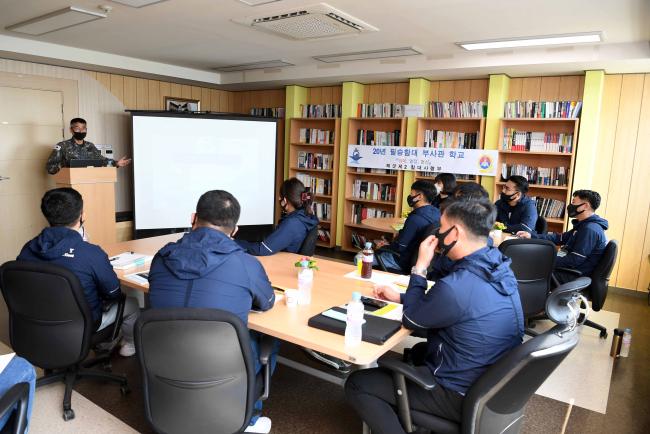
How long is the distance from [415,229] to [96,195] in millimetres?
3736

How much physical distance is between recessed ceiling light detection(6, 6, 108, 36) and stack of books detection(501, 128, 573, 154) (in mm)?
4767

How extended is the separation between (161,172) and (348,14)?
11.8 ft

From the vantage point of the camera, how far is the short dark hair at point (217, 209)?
2.16 metres

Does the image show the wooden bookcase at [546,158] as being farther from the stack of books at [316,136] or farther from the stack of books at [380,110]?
the stack of books at [316,136]

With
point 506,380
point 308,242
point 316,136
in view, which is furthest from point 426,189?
point 316,136

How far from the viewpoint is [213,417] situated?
1959mm

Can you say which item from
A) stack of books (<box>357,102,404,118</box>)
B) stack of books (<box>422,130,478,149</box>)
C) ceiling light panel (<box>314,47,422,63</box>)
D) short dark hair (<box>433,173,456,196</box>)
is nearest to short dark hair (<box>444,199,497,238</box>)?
short dark hair (<box>433,173,456,196</box>)

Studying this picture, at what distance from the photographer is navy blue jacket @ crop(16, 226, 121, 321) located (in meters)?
2.54

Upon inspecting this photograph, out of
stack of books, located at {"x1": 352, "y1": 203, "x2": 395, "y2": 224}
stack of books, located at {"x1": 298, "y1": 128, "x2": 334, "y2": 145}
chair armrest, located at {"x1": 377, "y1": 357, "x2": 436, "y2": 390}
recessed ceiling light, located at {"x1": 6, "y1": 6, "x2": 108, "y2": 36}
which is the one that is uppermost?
recessed ceiling light, located at {"x1": 6, "y1": 6, "x2": 108, "y2": 36}

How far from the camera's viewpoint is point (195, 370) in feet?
6.18

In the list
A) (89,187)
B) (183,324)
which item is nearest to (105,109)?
(89,187)

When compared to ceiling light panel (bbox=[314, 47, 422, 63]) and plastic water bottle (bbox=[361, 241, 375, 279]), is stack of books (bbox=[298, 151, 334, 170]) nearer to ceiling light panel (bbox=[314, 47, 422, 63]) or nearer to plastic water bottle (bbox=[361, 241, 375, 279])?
ceiling light panel (bbox=[314, 47, 422, 63])

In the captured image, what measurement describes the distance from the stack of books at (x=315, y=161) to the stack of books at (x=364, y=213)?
774 millimetres

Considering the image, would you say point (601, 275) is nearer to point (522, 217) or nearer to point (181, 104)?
Answer: point (522, 217)
